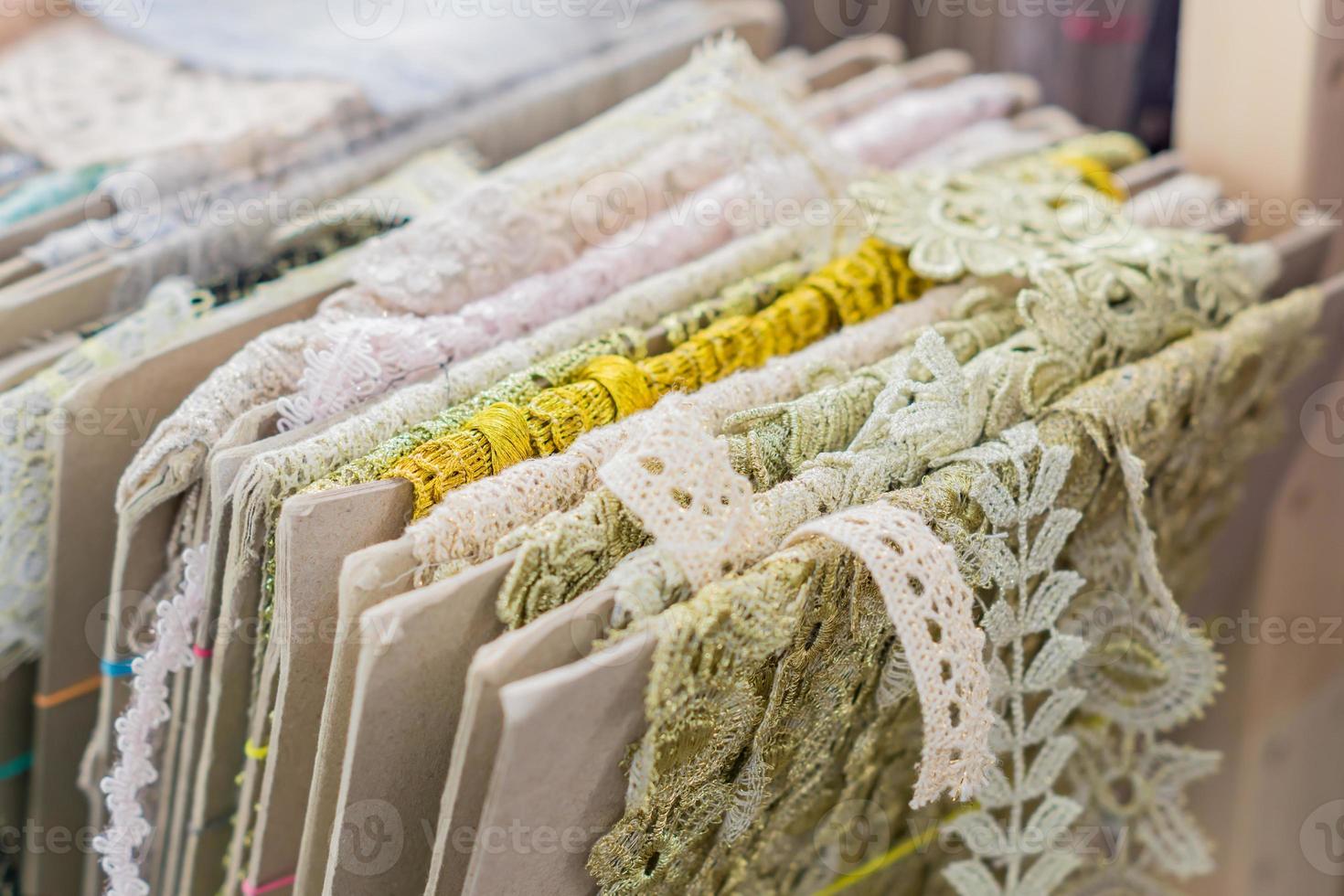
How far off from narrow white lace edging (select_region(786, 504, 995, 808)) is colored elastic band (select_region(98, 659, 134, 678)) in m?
0.45

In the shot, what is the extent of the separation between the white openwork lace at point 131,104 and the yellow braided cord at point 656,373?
0.53m

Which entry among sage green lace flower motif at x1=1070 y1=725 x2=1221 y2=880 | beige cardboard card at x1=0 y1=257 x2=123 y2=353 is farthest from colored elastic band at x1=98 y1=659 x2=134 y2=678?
sage green lace flower motif at x1=1070 y1=725 x2=1221 y2=880

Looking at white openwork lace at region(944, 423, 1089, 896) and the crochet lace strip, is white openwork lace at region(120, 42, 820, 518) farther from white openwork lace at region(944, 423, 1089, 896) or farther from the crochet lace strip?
white openwork lace at region(944, 423, 1089, 896)

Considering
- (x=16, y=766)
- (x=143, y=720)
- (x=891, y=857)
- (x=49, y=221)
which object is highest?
(x=49, y=221)

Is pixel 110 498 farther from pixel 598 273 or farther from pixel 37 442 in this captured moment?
pixel 598 273

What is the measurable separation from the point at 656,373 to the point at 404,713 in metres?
0.25

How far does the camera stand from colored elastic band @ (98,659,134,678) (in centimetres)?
73

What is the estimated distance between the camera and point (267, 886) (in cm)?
70

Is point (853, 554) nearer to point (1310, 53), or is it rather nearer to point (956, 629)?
point (956, 629)

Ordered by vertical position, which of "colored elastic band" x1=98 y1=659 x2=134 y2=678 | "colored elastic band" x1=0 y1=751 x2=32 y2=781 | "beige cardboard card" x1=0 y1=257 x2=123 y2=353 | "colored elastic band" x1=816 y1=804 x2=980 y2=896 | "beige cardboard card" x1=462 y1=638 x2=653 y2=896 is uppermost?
"beige cardboard card" x1=0 y1=257 x2=123 y2=353

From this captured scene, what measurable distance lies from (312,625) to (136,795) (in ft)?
0.73

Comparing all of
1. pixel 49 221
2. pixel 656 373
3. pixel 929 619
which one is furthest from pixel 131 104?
pixel 929 619

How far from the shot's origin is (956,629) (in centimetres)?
56

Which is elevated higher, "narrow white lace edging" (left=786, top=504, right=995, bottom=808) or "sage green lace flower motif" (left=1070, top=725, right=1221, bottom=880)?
"narrow white lace edging" (left=786, top=504, right=995, bottom=808)
